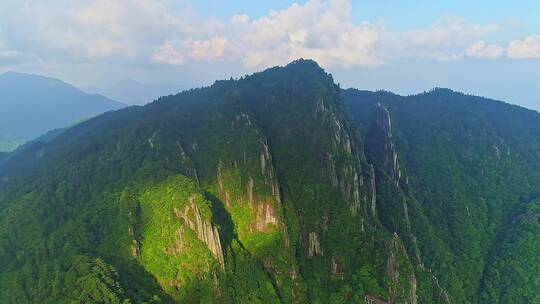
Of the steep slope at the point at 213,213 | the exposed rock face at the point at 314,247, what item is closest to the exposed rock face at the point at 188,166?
the steep slope at the point at 213,213

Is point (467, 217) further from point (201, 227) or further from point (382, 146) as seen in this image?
point (201, 227)

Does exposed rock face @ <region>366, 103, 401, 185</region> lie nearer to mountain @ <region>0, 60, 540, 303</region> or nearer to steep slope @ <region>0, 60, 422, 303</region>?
mountain @ <region>0, 60, 540, 303</region>

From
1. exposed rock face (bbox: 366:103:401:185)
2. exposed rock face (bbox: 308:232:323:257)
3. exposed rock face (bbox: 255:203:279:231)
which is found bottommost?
exposed rock face (bbox: 308:232:323:257)

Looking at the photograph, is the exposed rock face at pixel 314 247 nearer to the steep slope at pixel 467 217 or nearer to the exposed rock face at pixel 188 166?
the steep slope at pixel 467 217

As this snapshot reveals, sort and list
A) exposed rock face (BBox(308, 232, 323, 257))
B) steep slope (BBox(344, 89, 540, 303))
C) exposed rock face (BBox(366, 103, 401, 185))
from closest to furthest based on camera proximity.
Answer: exposed rock face (BBox(308, 232, 323, 257))
steep slope (BBox(344, 89, 540, 303))
exposed rock face (BBox(366, 103, 401, 185))

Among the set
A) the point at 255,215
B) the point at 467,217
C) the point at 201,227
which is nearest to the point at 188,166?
the point at 255,215

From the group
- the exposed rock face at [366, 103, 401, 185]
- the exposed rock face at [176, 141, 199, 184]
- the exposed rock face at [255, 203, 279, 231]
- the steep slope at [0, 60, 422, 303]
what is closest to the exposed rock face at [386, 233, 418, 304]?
the steep slope at [0, 60, 422, 303]
